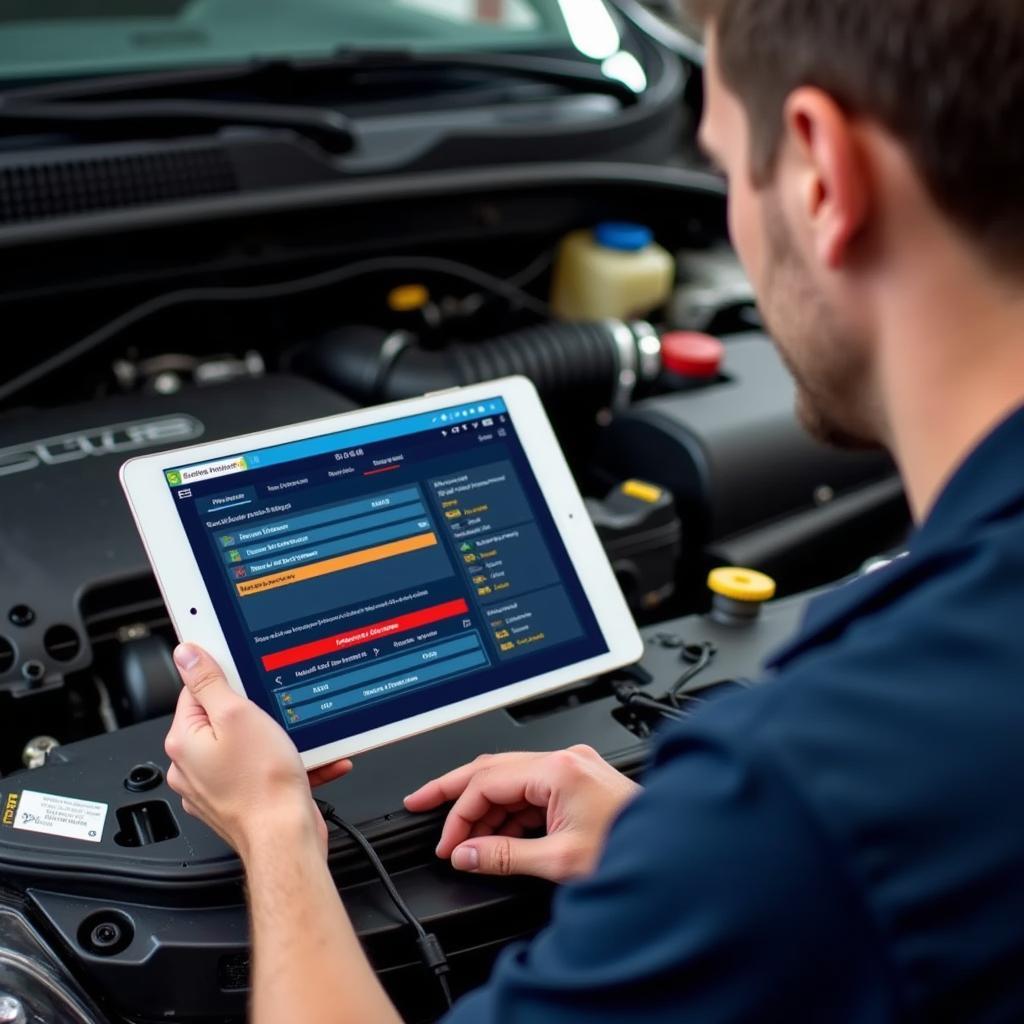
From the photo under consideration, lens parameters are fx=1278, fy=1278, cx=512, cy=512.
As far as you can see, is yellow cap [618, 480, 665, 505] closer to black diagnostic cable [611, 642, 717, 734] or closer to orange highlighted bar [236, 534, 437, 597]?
black diagnostic cable [611, 642, 717, 734]

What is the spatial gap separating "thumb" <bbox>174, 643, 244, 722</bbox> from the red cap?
82 cm

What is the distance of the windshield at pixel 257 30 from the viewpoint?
4.98ft

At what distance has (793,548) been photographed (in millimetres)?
1515

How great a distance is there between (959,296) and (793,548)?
88 cm

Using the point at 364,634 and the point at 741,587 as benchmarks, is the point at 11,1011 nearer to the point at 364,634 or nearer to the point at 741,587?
the point at 364,634

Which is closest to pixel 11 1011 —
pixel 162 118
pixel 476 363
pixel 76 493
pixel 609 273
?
pixel 76 493

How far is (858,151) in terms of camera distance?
67 centimetres

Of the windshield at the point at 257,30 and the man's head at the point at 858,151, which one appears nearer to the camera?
the man's head at the point at 858,151

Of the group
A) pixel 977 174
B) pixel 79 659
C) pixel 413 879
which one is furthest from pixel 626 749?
pixel 977 174

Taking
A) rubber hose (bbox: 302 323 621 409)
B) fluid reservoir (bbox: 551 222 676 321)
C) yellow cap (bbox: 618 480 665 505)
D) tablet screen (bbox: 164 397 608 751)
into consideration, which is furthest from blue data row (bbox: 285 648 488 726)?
fluid reservoir (bbox: 551 222 676 321)

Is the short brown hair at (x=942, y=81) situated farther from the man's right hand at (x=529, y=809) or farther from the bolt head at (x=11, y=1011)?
the bolt head at (x=11, y=1011)

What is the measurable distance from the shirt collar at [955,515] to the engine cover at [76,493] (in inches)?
26.6

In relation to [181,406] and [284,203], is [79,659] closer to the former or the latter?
[181,406]

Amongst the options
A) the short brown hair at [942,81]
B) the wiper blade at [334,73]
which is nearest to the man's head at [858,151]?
the short brown hair at [942,81]
